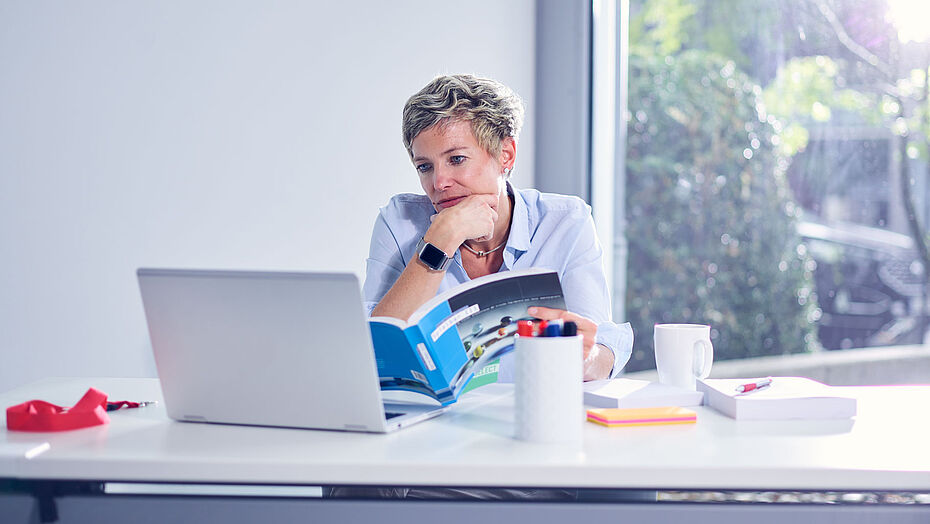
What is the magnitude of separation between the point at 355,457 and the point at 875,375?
2.81 m

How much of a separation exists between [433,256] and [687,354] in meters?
0.58

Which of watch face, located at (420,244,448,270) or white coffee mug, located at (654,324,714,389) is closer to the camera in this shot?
white coffee mug, located at (654,324,714,389)

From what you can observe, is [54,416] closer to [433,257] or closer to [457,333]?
[457,333]

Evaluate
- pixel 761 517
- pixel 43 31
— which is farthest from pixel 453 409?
pixel 43 31

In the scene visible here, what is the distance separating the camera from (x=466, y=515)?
1.03 m

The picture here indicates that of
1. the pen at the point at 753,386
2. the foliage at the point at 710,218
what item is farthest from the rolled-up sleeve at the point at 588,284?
the foliage at the point at 710,218

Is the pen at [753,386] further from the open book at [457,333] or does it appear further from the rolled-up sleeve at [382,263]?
the rolled-up sleeve at [382,263]

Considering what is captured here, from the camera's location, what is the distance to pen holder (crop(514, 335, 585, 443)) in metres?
1.12

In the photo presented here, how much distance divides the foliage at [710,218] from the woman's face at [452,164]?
1.60 metres

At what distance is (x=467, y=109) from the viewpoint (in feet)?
6.37

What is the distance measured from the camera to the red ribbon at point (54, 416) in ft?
3.98

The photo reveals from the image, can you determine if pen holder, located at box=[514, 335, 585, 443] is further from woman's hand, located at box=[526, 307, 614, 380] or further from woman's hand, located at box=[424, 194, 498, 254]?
woman's hand, located at box=[424, 194, 498, 254]

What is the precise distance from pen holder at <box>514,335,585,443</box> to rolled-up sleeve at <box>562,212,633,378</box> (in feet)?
2.04

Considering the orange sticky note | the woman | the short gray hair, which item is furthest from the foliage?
the orange sticky note
